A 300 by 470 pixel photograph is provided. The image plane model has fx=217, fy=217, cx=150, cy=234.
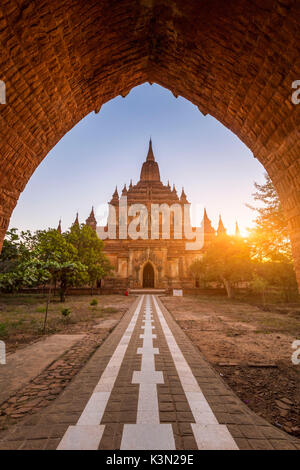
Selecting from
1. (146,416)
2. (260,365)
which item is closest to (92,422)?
(146,416)

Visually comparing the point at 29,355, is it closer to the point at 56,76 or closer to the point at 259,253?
the point at 56,76

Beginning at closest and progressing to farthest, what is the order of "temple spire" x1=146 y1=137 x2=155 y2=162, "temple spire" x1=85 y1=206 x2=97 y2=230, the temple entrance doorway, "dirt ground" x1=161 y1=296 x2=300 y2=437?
"dirt ground" x1=161 y1=296 x2=300 y2=437, the temple entrance doorway, "temple spire" x1=85 y1=206 x2=97 y2=230, "temple spire" x1=146 y1=137 x2=155 y2=162

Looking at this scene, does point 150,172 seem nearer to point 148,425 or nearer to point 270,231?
point 270,231

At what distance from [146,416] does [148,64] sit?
5892 millimetres

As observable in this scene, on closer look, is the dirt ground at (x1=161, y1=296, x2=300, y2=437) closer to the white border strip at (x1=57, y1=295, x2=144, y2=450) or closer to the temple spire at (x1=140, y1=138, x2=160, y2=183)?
the white border strip at (x1=57, y1=295, x2=144, y2=450)

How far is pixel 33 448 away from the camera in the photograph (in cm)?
218

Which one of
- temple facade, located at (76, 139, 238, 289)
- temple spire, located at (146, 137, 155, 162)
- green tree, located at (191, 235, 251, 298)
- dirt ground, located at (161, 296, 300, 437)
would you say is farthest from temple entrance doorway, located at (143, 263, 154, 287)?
temple spire, located at (146, 137, 155, 162)

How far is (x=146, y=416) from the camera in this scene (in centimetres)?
270

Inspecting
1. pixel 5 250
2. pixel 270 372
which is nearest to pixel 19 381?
pixel 270 372

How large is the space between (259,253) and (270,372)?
9.64 m

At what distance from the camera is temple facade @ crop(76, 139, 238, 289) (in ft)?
120

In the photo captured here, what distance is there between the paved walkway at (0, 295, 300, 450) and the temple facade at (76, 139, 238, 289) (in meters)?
31.2

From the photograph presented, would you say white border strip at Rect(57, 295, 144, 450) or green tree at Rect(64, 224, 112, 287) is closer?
white border strip at Rect(57, 295, 144, 450)

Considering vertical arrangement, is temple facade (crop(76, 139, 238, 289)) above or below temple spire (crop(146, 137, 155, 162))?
below
